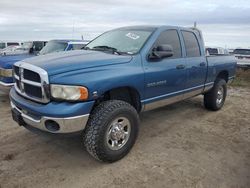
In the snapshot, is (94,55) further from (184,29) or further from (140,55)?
(184,29)

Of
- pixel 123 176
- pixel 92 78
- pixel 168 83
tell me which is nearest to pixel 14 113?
pixel 92 78

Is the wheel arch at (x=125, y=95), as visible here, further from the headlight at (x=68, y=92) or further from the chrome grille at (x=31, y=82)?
the chrome grille at (x=31, y=82)

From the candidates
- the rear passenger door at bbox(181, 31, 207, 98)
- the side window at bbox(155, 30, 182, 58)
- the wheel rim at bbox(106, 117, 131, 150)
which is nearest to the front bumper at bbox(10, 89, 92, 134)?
the wheel rim at bbox(106, 117, 131, 150)

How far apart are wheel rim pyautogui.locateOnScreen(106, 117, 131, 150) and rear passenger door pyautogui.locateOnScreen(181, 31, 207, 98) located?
71.8 inches

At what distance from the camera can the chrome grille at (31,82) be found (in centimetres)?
366

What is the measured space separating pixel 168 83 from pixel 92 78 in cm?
166

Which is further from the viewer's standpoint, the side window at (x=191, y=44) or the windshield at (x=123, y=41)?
the side window at (x=191, y=44)

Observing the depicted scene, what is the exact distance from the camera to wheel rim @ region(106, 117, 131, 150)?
3.98 m

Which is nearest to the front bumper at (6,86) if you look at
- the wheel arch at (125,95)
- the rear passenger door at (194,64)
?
the wheel arch at (125,95)

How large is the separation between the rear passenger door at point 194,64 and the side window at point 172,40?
0.24 m

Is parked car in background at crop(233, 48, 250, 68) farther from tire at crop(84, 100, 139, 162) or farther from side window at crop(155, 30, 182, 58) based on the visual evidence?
tire at crop(84, 100, 139, 162)

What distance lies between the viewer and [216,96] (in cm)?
689

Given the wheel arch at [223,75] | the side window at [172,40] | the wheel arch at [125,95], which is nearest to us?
the wheel arch at [125,95]

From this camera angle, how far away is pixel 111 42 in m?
5.11
